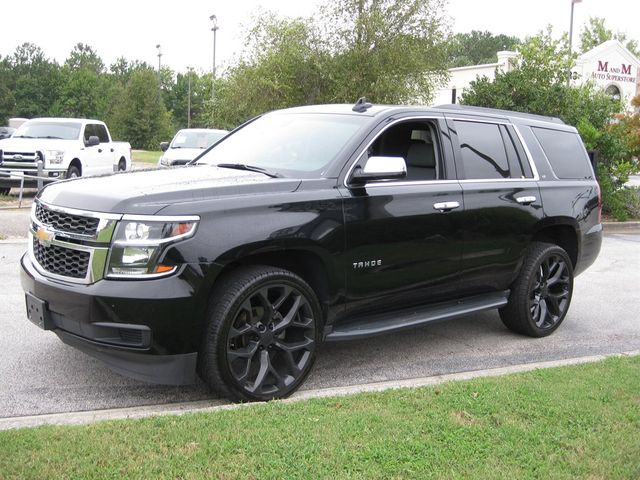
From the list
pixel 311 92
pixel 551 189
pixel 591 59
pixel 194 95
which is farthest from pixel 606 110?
pixel 194 95

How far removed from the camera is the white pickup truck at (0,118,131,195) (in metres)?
16.4

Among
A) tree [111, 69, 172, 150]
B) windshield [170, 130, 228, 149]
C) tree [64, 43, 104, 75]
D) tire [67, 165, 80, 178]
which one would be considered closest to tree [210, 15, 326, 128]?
windshield [170, 130, 228, 149]

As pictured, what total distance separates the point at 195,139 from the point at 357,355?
43.9 ft

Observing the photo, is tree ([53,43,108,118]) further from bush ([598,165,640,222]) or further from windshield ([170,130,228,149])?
bush ([598,165,640,222])

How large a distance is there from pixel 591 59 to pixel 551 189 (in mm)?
44163

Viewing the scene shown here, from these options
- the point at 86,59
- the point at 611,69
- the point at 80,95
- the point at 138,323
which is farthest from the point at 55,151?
the point at 86,59

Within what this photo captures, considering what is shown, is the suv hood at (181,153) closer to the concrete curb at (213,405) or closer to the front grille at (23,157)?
the front grille at (23,157)

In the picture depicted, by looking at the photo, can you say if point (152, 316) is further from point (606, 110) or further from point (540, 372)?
point (606, 110)

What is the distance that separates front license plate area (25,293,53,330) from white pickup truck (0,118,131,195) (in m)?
11.9

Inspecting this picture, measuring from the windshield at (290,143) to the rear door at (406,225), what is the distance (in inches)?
9.7

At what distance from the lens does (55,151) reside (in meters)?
16.6

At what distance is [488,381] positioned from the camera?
4770 mm

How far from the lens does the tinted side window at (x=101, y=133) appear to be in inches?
731

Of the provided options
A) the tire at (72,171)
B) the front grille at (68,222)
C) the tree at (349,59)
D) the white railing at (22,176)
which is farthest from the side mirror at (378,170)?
the tree at (349,59)
